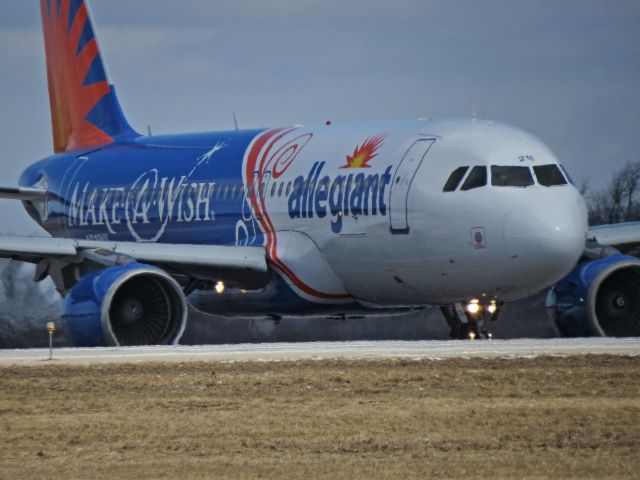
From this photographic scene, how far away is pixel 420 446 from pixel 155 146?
20.5 metres

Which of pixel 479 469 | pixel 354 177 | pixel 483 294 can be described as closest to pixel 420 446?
pixel 479 469

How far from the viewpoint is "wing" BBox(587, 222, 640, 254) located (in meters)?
29.0

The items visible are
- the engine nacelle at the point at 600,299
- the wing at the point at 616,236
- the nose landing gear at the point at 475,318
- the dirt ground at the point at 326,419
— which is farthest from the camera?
the wing at the point at 616,236

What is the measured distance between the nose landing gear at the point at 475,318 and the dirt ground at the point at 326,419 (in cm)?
611

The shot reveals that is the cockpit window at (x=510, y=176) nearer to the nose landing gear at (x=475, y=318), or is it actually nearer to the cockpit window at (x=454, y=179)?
the cockpit window at (x=454, y=179)

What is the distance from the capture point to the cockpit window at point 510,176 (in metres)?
25.1

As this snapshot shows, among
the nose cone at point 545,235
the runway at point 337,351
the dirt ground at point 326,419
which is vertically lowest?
the runway at point 337,351

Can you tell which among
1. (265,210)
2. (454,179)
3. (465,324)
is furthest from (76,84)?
(454,179)

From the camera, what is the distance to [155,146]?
111 ft

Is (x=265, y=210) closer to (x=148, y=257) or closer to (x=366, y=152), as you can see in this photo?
(x=148, y=257)

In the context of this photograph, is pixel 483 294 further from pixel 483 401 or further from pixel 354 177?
pixel 483 401

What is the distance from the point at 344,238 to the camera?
27.3m

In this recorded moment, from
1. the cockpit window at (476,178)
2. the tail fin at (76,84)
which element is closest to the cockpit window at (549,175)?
the cockpit window at (476,178)

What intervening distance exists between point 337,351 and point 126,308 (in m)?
5.39
